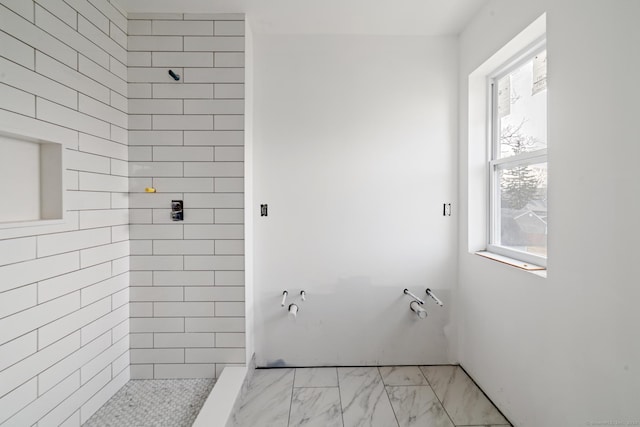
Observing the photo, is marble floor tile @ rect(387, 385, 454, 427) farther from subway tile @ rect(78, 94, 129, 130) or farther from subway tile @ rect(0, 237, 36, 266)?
subway tile @ rect(78, 94, 129, 130)

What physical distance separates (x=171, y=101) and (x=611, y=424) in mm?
2552

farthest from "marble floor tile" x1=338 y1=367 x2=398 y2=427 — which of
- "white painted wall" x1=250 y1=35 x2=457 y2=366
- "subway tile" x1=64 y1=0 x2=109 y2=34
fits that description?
"subway tile" x1=64 y1=0 x2=109 y2=34

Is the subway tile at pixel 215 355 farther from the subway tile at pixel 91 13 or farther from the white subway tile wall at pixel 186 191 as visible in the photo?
the subway tile at pixel 91 13

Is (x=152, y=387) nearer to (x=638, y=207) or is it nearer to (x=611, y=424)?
(x=611, y=424)

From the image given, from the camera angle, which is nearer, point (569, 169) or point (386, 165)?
point (569, 169)

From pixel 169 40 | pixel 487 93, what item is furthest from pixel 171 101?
pixel 487 93

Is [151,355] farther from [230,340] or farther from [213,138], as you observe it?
[213,138]

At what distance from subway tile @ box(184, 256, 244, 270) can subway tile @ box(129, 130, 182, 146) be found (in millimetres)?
665

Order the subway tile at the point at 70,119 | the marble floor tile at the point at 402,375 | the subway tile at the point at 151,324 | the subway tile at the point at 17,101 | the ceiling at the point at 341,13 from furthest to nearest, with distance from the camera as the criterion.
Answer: the marble floor tile at the point at 402,375
the subway tile at the point at 151,324
the ceiling at the point at 341,13
the subway tile at the point at 70,119
the subway tile at the point at 17,101

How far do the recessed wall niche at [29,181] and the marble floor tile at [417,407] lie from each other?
201 cm

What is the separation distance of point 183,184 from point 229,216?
1.13 feet

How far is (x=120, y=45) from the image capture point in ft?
5.90

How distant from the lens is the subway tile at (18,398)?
1136 millimetres

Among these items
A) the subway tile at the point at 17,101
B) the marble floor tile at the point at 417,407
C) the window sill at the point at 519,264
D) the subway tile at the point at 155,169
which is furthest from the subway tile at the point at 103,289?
the window sill at the point at 519,264
